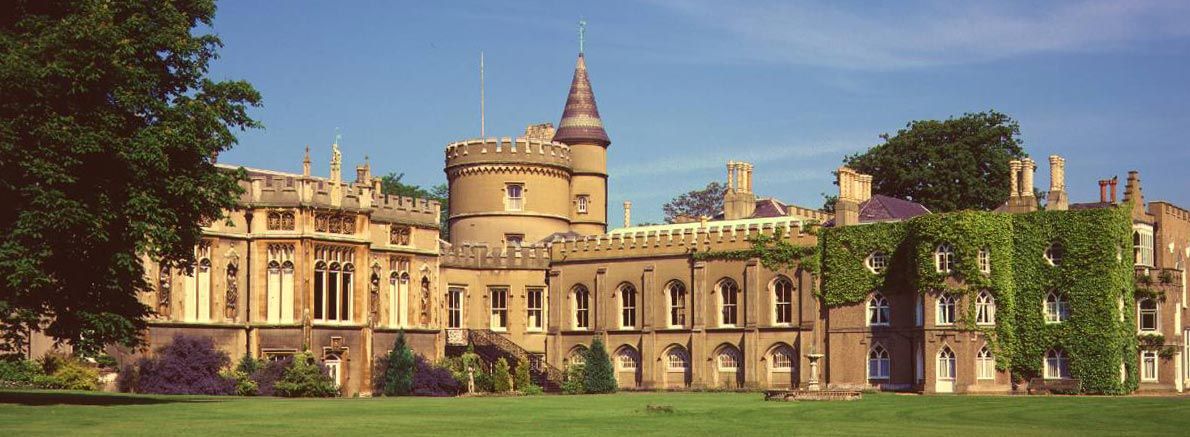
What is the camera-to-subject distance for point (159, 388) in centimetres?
4534

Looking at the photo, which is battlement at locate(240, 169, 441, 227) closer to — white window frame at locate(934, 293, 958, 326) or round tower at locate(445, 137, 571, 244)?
round tower at locate(445, 137, 571, 244)

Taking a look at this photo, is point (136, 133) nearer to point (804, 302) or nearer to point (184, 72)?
point (184, 72)

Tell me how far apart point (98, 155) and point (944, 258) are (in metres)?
28.7

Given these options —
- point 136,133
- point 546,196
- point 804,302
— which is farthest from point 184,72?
point 546,196

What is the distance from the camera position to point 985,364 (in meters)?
50.7

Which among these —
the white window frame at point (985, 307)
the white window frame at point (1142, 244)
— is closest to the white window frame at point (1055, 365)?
the white window frame at point (985, 307)

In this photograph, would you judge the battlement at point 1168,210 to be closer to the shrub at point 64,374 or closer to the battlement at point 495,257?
the battlement at point 495,257

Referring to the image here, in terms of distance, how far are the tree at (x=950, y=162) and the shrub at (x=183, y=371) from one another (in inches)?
1401

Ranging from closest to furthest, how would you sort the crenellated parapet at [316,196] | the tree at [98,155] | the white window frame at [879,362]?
the tree at [98,155] → the crenellated parapet at [316,196] → the white window frame at [879,362]

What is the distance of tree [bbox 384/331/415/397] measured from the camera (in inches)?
1989

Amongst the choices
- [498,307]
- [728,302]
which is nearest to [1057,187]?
[728,302]

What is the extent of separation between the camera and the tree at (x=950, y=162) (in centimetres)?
7062

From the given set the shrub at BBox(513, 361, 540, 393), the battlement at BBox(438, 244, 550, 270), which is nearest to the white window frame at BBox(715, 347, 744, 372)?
the shrub at BBox(513, 361, 540, 393)

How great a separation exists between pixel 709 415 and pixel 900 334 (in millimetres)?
21804
